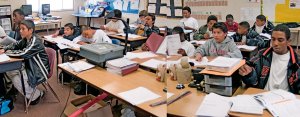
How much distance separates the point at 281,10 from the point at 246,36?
1.50 ft

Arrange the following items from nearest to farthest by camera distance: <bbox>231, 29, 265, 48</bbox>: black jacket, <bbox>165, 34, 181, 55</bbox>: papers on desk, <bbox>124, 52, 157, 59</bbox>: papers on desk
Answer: <bbox>165, 34, 181, 55</bbox>: papers on desk, <bbox>124, 52, 157, 59</bbox>: papers on desk, <bbox>231, 29, 265, 48</bbox>: black jacket

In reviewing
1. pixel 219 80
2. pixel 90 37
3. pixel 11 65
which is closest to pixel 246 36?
pixel 219 80

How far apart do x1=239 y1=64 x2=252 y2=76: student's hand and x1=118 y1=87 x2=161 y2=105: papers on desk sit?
0.51 metres

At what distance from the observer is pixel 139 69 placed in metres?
2.14

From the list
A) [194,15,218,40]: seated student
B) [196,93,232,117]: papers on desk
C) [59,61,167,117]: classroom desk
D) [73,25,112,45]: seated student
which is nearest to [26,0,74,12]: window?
[73,25,112,45]: seated student

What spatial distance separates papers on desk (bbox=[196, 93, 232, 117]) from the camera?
3.88ft

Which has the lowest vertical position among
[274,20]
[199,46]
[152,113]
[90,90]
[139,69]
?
[90,90]

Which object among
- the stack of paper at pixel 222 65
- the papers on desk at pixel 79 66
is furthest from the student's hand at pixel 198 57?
the papers on desk at pixel 79 66

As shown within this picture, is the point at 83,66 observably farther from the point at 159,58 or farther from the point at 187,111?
the point at 187,111

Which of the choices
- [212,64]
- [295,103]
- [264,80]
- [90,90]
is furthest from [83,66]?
[295,103]

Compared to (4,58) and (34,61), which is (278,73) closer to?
(34,61)

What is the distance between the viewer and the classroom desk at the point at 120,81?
167 cm

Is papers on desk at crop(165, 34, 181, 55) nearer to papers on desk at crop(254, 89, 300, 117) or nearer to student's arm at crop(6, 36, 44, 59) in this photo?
papers on desk at crop(254, 89, 300, 117)

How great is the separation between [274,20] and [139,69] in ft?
4.55
